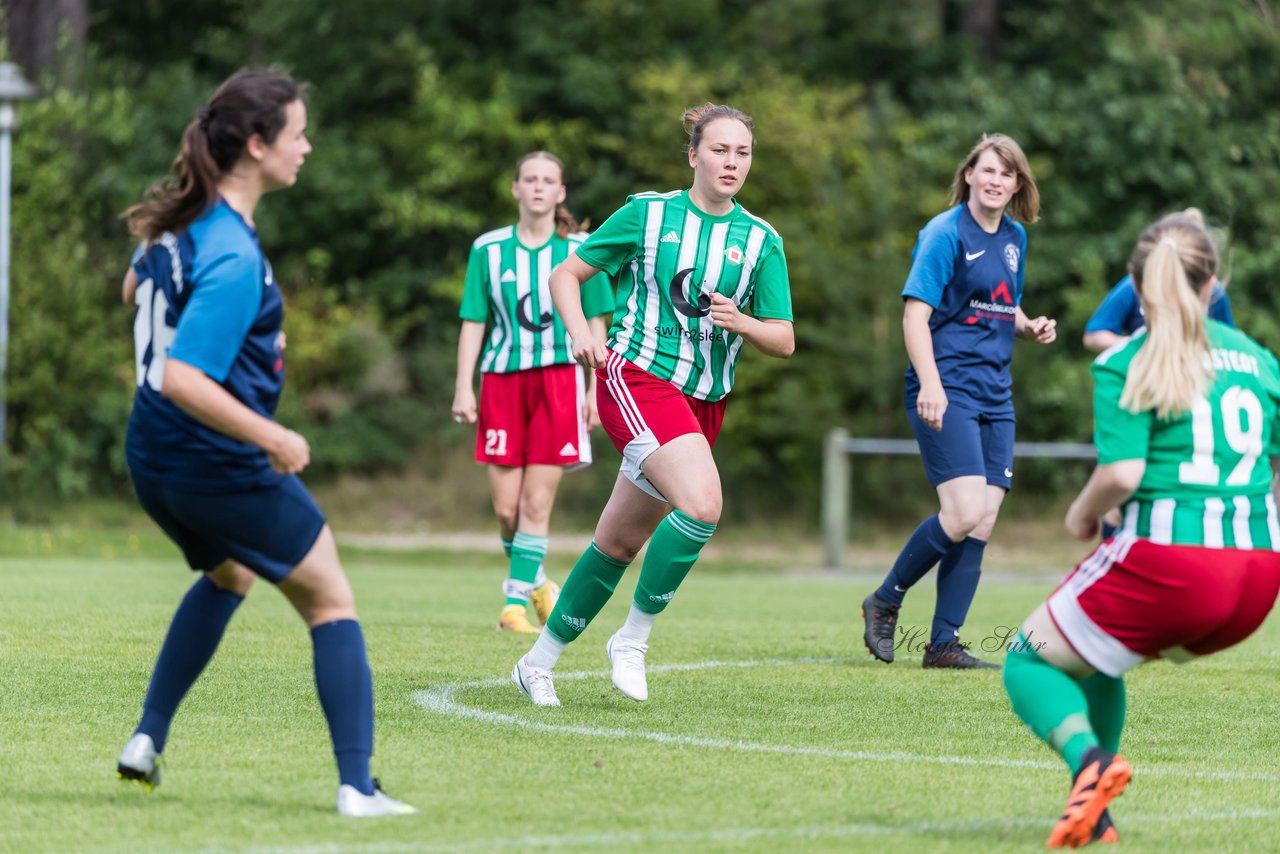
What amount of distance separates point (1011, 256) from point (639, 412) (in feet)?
7.74

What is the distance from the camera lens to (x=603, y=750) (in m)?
5.20

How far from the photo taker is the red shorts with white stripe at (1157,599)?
402 centimetres

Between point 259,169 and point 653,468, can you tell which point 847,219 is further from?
point 259,169

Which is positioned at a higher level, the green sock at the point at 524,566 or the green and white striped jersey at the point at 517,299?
the green and white striped jersey at the point at 517,299

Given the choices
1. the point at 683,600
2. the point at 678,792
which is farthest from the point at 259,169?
the point at 683,600

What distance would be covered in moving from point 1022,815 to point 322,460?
20.0 metres

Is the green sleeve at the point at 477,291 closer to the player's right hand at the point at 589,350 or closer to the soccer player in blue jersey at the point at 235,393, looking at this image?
the player's right hand at the point at 589,350

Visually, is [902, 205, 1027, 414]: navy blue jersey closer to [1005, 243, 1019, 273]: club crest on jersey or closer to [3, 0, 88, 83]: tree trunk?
[1005, 243, 1019, 273]: club crest on jersey

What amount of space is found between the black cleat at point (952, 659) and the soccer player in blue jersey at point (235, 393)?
3.79 metres

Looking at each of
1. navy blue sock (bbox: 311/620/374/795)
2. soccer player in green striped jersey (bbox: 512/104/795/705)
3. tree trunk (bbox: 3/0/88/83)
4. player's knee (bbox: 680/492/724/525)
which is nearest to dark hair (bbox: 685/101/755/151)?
soccer player in green striped jersey (bbox: 512/104/795/705)

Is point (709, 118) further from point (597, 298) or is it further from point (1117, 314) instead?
point (597, 298)

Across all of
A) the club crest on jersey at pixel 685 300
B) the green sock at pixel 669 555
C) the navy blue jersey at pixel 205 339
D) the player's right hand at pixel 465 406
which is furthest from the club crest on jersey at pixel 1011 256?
the navy blue jersey at pixel 205 339

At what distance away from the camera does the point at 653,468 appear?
19.6ft

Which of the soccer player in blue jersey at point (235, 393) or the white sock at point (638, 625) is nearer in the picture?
the soccer player in blue jersey at point (235, 393)
